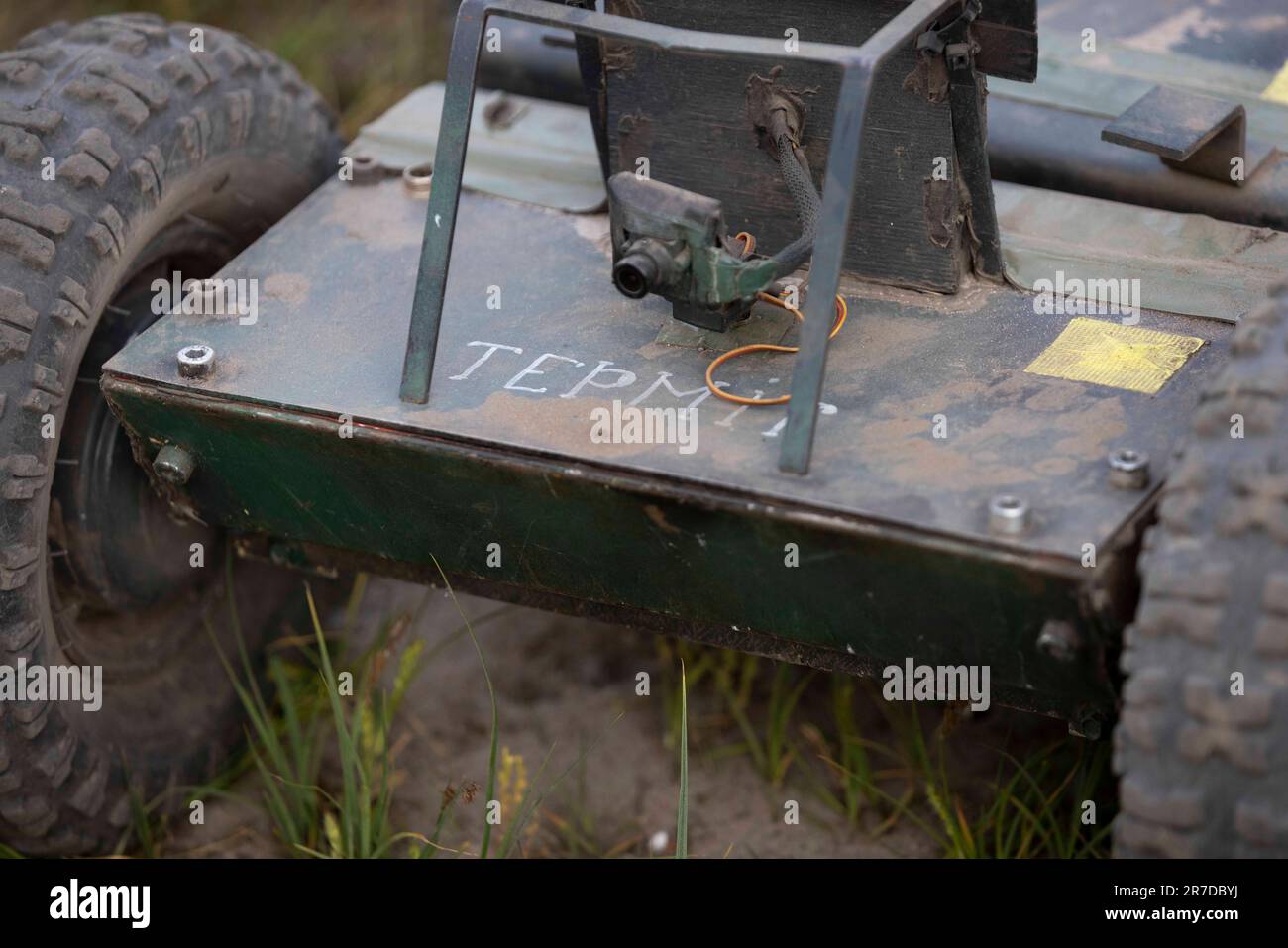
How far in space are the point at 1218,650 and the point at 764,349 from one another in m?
0.81

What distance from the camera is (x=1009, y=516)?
1894 millimetres

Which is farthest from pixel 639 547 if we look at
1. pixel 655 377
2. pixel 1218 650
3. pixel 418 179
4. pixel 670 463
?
pixel 418 179

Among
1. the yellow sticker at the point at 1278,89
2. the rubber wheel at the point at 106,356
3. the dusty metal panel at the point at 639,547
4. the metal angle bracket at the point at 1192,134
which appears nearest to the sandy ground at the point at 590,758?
the rubber wheel at the point at 106,356

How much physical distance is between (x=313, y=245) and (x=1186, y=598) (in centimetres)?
150

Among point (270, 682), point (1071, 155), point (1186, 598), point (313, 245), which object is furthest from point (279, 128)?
point (1186, 598)

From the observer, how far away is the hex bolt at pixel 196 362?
230cm

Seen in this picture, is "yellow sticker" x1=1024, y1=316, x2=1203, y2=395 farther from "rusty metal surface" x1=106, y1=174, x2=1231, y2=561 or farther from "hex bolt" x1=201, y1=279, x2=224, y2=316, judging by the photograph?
"hex bolt" x1=201, y1=279, x2=224, y2=316

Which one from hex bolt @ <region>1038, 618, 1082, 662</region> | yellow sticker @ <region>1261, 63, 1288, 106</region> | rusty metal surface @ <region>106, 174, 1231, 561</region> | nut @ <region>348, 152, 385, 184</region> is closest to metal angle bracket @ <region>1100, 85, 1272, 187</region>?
yellow sticker @ <region>1261, 63, 1288, 106</region>

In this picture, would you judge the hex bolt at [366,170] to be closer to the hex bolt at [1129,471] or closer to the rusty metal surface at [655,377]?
the rusty metal surface at [655,377]

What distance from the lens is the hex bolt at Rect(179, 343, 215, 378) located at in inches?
90.5

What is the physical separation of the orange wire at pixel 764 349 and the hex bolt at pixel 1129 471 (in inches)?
15.3

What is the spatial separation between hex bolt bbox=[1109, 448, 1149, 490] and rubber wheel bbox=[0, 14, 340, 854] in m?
1.43

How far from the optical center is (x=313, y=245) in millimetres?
2652

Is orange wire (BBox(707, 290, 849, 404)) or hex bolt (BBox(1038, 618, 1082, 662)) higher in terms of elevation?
orange wire (BBox(707, 290, 849, 404))
